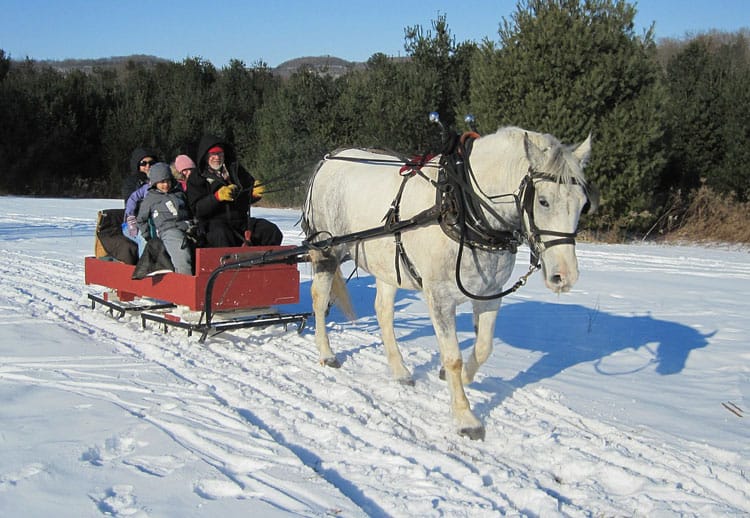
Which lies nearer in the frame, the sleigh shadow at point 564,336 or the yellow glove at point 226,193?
the sleigh shadow at point 564,336

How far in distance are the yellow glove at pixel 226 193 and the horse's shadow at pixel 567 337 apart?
205cm

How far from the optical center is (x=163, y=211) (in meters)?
7.49

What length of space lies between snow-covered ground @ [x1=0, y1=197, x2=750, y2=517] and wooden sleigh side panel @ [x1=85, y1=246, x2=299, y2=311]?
0.39 metres

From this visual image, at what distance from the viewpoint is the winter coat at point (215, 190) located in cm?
752

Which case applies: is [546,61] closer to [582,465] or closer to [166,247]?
[166,247]

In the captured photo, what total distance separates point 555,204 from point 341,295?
3498 mm

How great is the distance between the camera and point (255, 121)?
3656 centimetres

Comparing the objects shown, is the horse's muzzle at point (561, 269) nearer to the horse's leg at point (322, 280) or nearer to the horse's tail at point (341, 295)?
the horse's leg at point (322, 280)

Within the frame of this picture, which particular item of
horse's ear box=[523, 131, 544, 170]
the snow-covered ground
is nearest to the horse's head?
horse's ear box=[523, 131, 544, 170]

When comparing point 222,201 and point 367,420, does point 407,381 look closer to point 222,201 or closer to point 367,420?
point 367,420

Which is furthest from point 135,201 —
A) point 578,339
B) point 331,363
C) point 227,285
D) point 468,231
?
point 578,339

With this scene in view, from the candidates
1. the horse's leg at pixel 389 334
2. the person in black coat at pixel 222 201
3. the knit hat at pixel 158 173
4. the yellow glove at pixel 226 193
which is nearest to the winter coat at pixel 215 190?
the person in black coat at pixel 222 201

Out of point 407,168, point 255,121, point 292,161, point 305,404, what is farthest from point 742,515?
point 255,121

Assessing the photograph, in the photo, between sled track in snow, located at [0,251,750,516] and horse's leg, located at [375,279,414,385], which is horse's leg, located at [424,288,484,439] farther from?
horse's leg, located at [375,279,414,385]
